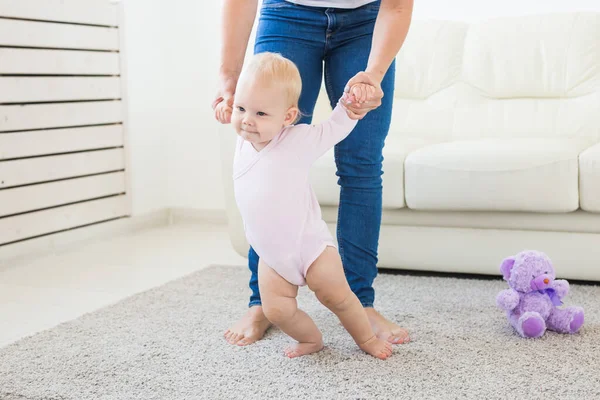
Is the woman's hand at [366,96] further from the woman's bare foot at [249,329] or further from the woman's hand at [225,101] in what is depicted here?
the woman's bare foot at [249,329]

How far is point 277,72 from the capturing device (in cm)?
142

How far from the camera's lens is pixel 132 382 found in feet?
4.70

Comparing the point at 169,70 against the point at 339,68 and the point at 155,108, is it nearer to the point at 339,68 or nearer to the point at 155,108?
the point at 155,108

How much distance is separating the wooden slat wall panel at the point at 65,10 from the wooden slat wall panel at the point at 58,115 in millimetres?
308

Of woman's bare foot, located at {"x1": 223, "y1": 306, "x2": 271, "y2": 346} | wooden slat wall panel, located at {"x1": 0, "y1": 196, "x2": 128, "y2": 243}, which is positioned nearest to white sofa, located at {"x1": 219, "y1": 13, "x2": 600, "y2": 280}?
woman's bare foot, located at {"x1": 223, "y1": 306, "x2": 271, "y2": 346}

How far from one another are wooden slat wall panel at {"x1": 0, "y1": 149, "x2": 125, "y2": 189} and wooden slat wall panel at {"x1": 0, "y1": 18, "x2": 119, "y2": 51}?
40cm

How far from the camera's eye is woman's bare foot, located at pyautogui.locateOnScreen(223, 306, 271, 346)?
1659 mm

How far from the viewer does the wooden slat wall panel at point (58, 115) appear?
8.46 feet

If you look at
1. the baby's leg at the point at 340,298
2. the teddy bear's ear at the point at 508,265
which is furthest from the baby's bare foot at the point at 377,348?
the teddy bear's ear at the point at 508,265

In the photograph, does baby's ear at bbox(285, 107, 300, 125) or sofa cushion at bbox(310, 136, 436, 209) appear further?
sofa cushion at bbox(310, 136, 436, 209)

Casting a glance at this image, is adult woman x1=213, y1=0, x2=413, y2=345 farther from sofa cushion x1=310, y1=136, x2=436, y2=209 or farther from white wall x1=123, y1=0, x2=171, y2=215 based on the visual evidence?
white wall x1=123, y1=0, x2=171, y2=215

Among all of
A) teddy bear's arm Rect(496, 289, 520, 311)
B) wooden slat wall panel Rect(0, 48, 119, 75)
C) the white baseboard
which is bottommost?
the white baseboard

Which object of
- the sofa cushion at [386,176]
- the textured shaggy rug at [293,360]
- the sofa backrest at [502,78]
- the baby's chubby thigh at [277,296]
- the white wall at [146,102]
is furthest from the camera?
the white wall at [146,102]

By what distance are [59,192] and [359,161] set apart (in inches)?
61.5
